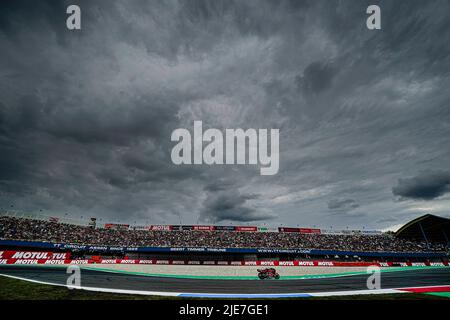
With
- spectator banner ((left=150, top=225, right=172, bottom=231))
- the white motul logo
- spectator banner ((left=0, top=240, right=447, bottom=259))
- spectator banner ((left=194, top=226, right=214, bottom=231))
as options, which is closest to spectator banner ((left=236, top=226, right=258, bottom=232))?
spectator banner ((left=194, top=226, right=214, bottom=231))

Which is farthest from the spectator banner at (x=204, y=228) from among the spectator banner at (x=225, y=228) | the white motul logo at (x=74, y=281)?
the white motul logo at (x=74, y=281)

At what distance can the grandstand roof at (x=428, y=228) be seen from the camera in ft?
177

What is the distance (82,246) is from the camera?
44.6 metres

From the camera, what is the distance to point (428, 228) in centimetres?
5809

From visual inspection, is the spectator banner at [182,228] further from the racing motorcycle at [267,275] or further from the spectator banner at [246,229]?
the racing motorcycle at [267,275]

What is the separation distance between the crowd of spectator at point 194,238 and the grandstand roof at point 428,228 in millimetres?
2524

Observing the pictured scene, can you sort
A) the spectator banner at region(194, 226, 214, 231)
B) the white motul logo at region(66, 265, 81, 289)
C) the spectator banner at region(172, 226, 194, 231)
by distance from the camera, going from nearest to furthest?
1. the white motul logo at region(66, 265, 81, 289)
2. the spectator banner at region(172, 226, 194, 231)
3. the spectator banner at region(194, 226, 214, 231)

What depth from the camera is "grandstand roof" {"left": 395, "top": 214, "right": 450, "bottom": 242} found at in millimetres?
54037

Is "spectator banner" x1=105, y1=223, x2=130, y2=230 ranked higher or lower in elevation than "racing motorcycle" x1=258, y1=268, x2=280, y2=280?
higher

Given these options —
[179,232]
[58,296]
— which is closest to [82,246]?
[179,232]

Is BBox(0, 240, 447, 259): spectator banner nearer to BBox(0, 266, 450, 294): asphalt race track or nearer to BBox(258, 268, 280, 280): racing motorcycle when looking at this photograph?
BBox(258, 268, 280, 280): racing motorcycle

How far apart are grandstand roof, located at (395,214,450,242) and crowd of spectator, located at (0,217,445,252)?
8.28 feet
